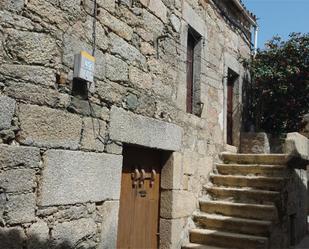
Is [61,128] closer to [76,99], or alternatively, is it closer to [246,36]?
[76,99]

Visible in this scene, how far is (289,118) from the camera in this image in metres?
7.45

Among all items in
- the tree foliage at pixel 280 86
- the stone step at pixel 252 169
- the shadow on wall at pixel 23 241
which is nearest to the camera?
the shadow on wall at pixel 23 241

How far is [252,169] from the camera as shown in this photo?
555 centimetres

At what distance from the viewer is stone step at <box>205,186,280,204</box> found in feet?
16.1

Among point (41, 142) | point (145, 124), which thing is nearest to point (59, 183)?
point (41, 142)

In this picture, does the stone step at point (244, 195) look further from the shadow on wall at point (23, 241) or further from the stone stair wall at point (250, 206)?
the shadow on wall at point (23, 241)

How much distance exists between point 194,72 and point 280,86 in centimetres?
260

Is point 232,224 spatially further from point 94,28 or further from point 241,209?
point 94,28

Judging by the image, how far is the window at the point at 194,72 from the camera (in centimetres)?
541

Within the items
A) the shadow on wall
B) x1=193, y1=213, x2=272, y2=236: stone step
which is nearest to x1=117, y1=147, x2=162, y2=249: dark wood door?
x1=193, y1=213, x2=272, y2=236: stone step

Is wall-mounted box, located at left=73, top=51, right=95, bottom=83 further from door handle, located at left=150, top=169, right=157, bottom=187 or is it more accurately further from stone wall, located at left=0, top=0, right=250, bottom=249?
door handle, located at left=150, top=169, right=157, bottom=187

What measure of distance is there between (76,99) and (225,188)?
3112mm

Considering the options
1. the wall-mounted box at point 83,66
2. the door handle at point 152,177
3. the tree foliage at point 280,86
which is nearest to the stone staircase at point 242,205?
the door handle at point 152,177

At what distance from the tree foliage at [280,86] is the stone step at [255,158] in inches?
74.1
